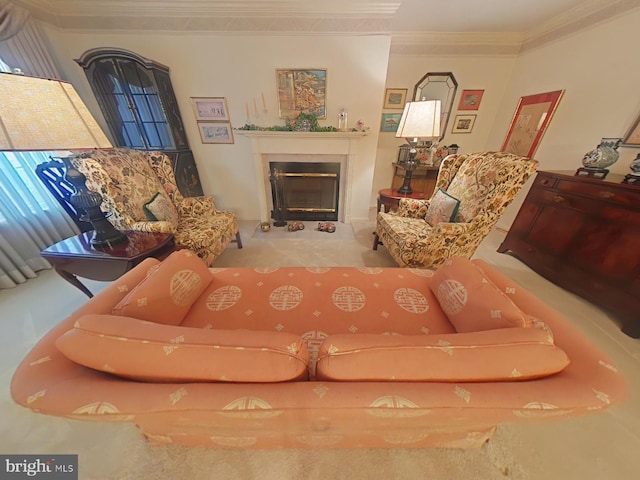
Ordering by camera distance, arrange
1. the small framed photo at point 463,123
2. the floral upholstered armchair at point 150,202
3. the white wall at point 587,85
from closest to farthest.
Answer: the floral upholstered armchair at point 150,202 < the white wall at point 587,85 < the small framed photo at point 463,123

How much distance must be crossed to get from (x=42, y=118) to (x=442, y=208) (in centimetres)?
246

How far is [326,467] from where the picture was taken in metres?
0.84

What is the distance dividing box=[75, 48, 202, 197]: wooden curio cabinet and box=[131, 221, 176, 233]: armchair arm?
1279 millimetres

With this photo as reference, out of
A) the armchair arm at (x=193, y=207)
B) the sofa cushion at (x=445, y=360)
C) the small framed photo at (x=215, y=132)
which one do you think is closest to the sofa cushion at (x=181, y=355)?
the sofa cushion at (x=445, y=360)

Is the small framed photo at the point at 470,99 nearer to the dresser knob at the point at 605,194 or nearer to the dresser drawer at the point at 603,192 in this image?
the dresser drawer at the point at 603,192

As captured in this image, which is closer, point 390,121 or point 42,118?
point 42,118

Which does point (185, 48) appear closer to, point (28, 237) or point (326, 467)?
point (28, 237)

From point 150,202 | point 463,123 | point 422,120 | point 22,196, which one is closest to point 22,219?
point 22,196

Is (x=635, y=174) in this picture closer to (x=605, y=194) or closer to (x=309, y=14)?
(x=605, y=194)

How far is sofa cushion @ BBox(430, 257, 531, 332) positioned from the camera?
0.71 metres

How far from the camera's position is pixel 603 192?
1513mm

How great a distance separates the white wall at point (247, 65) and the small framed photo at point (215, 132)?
3.0 inches

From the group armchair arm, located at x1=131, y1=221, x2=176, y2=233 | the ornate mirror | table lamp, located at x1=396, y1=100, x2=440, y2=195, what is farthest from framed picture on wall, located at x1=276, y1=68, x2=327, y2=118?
armchair arm, located at x1=131, y1=221, x2=176, y2=233

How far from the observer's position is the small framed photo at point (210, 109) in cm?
253
